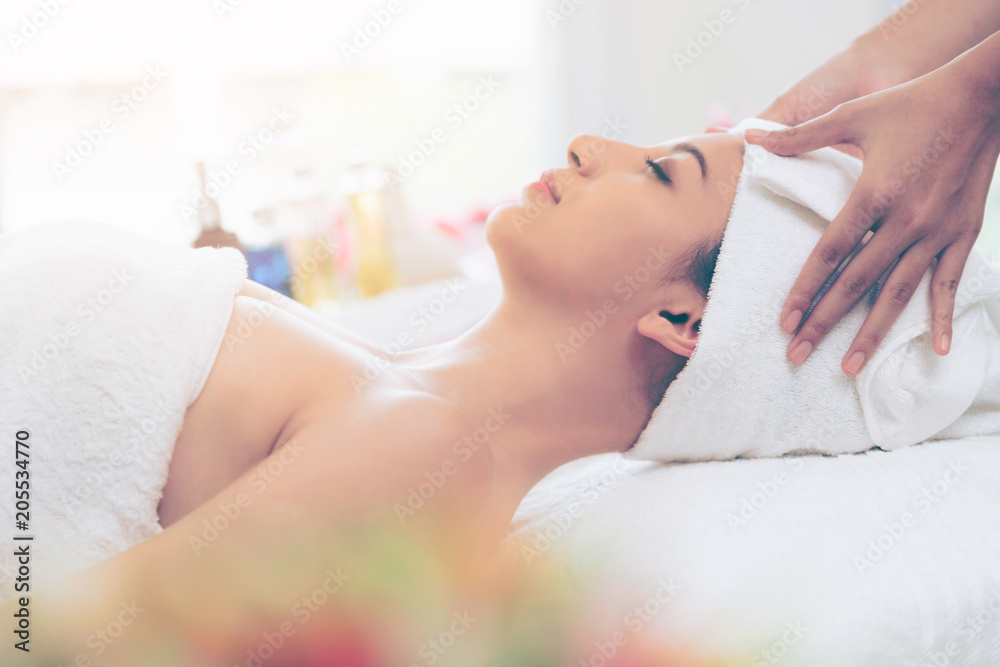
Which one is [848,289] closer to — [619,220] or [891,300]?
[891,300]

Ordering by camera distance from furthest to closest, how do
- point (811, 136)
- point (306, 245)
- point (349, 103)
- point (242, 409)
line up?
point (349, 103)
point (306, 245)
point (811, 136)
point (242, 409)

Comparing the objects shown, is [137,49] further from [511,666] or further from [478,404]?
[511,666]

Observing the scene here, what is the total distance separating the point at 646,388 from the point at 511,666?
0.40m

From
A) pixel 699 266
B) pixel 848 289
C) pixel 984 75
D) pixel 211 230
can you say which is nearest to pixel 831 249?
pixel 848 289

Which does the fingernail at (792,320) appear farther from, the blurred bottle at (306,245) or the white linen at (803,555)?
the blurred bottle at (306,245)

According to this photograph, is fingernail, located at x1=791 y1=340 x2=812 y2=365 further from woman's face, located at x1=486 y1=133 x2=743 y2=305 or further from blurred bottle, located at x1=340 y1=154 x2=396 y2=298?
blurred bottle, located at x1=340 y1=154 x2=396 y2=298

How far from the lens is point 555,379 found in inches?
39.9

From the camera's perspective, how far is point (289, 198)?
6.57 feet

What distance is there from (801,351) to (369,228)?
1387 mm

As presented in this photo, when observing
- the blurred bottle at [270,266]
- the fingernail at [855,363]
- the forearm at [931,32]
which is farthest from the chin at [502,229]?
the blurred bottle at [270,266]

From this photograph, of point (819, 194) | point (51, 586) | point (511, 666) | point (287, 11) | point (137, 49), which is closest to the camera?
point (51, 586)

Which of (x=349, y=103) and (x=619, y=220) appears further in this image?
(x=349, y=103)

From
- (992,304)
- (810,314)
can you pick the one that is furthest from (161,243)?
(992,304)

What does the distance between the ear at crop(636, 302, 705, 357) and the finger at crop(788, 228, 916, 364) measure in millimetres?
125
